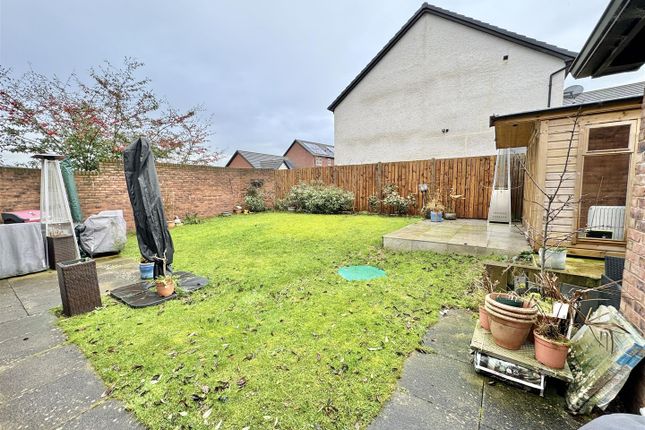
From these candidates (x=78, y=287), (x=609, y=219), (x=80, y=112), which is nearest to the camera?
(x=78, y=287)

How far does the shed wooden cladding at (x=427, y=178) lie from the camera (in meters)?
8.12

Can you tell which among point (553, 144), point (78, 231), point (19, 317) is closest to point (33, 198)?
point (78, 231)

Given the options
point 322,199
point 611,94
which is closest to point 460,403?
point 322,199

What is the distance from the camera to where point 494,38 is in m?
9.70

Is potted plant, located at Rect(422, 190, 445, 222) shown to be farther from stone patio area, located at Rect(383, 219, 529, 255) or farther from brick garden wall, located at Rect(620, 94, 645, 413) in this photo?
brick garden wall, located at Rect(620, 94, 645, 413)

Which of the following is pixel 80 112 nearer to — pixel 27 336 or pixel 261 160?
pixel 27 336

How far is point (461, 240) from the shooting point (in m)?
5.13

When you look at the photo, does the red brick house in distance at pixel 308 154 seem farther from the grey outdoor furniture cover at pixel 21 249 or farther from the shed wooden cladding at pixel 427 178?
the grey outdoor furniture cover at pixel 21 249

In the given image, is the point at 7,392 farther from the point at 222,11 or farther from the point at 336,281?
the point at 222,11

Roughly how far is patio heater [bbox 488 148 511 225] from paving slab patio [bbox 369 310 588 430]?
248 inches

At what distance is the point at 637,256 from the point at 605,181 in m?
6.55

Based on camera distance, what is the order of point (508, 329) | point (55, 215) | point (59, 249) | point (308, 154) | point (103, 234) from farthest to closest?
point (308, 154) < point (103, 234) < point (55, 215) < point (59, 249) < point (508, 329)

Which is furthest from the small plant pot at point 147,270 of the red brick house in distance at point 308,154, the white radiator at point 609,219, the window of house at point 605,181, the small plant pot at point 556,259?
the red brick house in distance at point 308,154

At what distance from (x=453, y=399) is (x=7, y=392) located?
3.06 metres
